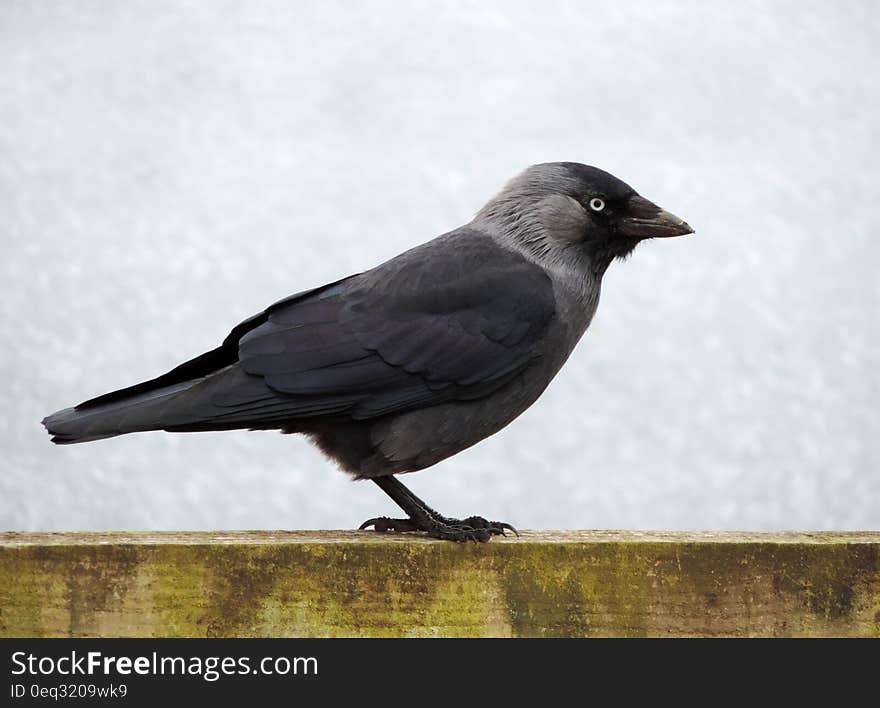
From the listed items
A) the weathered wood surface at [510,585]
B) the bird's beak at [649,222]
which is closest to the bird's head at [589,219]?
the bird's beak at [649,222]

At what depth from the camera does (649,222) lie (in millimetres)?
3773

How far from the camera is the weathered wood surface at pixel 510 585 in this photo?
2.74 m

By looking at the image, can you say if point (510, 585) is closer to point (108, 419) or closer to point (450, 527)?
point (450, 527)

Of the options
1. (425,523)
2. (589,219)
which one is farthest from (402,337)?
(589,219)

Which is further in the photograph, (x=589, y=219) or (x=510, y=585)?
(x=589, y=219)

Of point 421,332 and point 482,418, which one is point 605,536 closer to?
point 482,418

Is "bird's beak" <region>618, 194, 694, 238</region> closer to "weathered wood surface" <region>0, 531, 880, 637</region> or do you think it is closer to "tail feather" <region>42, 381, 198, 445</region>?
"weathered wood surface" <region>0, 531, 880, 637</region>

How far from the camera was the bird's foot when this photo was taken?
124 inches

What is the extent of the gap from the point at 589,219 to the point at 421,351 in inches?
28.7

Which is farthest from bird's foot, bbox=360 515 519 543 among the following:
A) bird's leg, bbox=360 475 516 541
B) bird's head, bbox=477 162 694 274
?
bird's head, bbox=477 162 694 274

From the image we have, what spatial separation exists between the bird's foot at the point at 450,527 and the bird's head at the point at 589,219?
941 mm

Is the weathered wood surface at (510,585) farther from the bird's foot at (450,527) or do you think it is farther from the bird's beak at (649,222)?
the bird's beak at (649,222)

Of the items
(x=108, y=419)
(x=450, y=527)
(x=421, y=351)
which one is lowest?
(x=450, y=527)

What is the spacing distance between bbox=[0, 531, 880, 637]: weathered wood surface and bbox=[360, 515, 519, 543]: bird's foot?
0.22 metres
